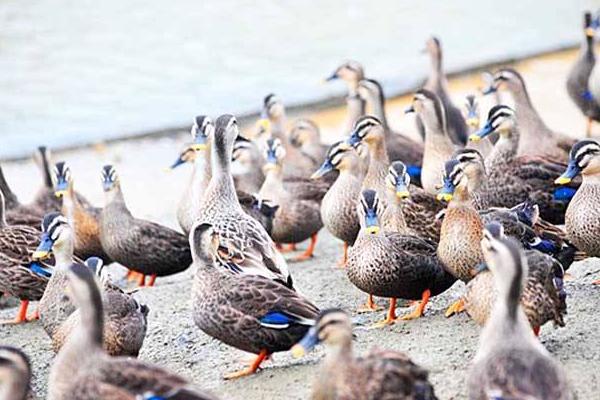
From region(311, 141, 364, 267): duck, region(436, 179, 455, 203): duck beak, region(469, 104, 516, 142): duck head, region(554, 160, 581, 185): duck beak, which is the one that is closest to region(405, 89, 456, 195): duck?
region(469, 104, 516, 142): duck head

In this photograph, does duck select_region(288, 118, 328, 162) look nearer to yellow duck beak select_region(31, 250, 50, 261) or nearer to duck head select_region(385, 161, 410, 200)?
duck head select_region(385, 161, 410, 200)

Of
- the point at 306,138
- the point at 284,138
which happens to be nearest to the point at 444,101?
the point at 306,138

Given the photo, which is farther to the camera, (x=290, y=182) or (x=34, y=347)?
(x=290, y=182)

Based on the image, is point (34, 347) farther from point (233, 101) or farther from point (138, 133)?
point (233, 101)

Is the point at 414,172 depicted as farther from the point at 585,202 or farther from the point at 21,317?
the point at 21,317

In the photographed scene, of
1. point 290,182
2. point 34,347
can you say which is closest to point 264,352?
point 34,347

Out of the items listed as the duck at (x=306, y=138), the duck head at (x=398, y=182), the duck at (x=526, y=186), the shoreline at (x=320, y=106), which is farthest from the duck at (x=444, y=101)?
the shoreline at (x=320, y=106)

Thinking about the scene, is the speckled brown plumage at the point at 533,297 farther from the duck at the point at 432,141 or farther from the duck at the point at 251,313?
the duck at the point at 432,141

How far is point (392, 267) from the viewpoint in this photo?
800 cm

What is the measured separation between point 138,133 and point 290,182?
6097mm

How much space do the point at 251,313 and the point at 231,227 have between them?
5.08ft

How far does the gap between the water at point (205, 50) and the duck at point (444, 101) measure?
4001mm

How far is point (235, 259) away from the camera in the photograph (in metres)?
8.20

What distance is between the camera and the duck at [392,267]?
8.02m
